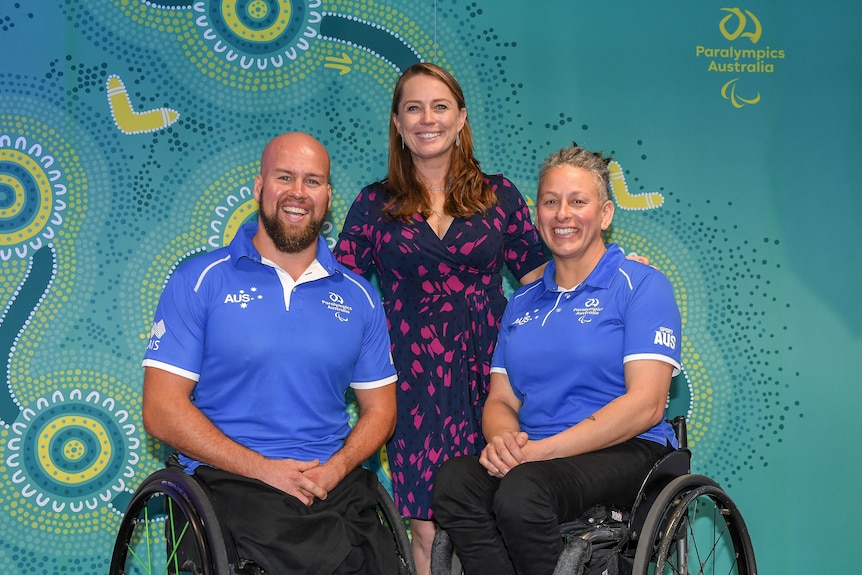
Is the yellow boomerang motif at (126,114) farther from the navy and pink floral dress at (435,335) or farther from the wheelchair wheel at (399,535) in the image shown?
the wheelchair wheel at (399,535)

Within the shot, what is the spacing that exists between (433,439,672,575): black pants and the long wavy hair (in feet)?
3.08

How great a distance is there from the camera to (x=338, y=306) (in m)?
2.61

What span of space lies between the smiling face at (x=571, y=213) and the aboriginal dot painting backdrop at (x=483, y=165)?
44.2 inches

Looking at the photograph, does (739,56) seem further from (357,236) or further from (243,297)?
(243,297)

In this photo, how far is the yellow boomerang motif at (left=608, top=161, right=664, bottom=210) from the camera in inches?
149

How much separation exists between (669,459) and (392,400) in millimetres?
832

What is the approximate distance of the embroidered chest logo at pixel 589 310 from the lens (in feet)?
8.29

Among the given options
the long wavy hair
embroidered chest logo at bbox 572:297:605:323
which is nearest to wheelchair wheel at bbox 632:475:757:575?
embroidered chest logo at bbox 572:297:605:323

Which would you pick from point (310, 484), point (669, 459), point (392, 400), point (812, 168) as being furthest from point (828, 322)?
point (310, 484)

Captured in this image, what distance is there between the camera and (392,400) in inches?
108

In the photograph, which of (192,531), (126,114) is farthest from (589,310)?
(126,114)

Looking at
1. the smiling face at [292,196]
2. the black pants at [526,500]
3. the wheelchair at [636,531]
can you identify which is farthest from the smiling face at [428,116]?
the wheelchair at [636,531]

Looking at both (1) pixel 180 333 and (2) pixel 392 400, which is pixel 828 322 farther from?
(1) pixel 180 333

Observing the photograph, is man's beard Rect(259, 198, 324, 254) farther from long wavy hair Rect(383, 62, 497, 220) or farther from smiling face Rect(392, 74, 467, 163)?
smiling face Rect(392, 74, 467, 163)
